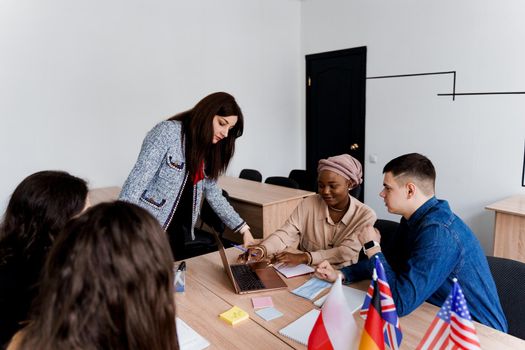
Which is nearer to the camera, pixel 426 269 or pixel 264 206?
pixel 426 269

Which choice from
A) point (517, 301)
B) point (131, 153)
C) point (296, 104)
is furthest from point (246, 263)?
point (296, 104)

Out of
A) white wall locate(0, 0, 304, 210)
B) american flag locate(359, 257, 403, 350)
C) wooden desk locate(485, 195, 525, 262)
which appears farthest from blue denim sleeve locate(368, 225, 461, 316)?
white wall locate(0, 0, 304, 210)

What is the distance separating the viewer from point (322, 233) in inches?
77.9

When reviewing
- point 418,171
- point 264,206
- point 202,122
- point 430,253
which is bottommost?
point 264,206

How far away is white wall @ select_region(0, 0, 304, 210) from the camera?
10.8 feet

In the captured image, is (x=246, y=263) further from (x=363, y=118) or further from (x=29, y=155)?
(x=363, y=118)

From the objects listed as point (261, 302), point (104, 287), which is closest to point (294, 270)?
point (261, 302)

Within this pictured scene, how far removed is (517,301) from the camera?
4.59 ft

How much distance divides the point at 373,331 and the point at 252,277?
2.38ft

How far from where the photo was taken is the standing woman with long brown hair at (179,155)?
1793mm

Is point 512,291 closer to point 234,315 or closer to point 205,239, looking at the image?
point 234,315

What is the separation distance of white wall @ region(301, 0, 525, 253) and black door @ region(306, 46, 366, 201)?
159 millimetres

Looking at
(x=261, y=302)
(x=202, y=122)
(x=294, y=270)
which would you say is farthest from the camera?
(x=202, y=122)

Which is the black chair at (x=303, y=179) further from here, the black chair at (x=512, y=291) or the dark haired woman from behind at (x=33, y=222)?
the dark haired woman from behind at (x=33, y=222)
